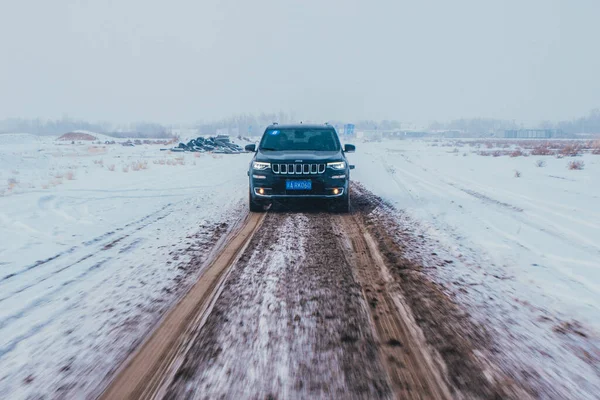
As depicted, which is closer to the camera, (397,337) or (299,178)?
(397,337)

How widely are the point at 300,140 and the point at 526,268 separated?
5.45m

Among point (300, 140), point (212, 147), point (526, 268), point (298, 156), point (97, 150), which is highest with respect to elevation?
point (300, 140)

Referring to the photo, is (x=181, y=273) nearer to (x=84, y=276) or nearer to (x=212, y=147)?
(x=84, y=276)

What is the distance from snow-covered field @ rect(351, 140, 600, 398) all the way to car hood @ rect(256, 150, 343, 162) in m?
1.82

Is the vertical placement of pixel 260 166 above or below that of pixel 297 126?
below

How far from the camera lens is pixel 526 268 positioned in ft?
15.5

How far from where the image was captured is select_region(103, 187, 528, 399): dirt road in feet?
7.55

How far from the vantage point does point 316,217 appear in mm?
7863

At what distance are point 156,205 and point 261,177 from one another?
3.06 m

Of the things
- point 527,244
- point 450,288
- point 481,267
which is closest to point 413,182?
point 527,244

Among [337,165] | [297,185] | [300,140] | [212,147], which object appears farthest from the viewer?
[212,147]

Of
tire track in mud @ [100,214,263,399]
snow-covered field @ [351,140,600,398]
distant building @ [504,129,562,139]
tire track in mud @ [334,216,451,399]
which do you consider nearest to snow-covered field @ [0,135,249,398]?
tire track in mud @ [100,214,263,399]

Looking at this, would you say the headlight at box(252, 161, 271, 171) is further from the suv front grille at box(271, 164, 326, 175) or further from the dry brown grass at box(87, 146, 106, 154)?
the dry brown grass at box(87, 146, 106, 154)

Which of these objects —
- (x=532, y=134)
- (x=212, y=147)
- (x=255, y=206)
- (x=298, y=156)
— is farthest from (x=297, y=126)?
(x=532, y=134)
